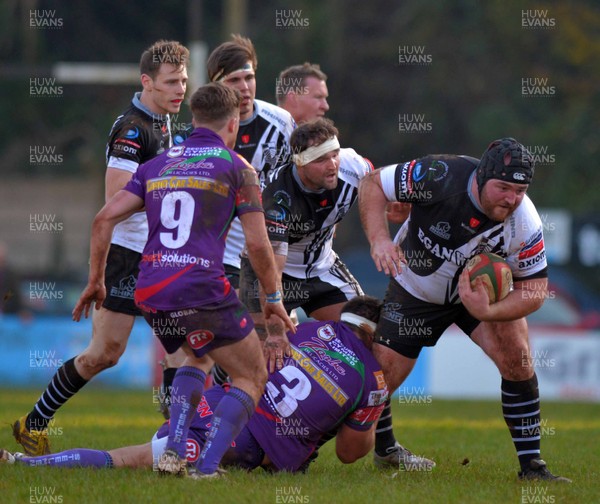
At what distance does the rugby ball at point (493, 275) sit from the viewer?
6.32m

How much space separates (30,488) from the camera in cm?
569

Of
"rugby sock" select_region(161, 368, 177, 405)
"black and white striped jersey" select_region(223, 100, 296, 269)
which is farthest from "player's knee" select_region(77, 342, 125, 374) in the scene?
"black and white striped jersey" select_region(223, 100, 296, 269)

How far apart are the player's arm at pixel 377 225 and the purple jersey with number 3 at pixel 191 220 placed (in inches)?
36.4

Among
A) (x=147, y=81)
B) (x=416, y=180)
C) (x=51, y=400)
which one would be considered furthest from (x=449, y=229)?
(x=51, y=400)

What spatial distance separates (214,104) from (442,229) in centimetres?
166

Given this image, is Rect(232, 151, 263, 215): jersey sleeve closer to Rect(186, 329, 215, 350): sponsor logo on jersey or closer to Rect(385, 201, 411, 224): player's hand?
Rect(186, 329, 215, 350): sponsor logo on jersey

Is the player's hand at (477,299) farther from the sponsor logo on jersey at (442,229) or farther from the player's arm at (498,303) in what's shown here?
the sponsor logo on jersey at (442,229)

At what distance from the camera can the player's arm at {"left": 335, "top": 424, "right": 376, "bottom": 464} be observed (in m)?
6.43

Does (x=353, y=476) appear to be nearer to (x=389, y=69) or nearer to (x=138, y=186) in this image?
(x=138, y=186)

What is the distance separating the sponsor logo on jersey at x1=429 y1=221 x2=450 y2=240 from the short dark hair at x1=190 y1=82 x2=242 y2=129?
4.92ft

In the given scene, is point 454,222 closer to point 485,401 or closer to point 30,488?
point 30,488

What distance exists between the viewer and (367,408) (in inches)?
254

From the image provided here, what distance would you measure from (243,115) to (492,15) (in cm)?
2396

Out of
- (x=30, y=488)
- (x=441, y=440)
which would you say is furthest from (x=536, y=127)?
(x=30, y=488)
